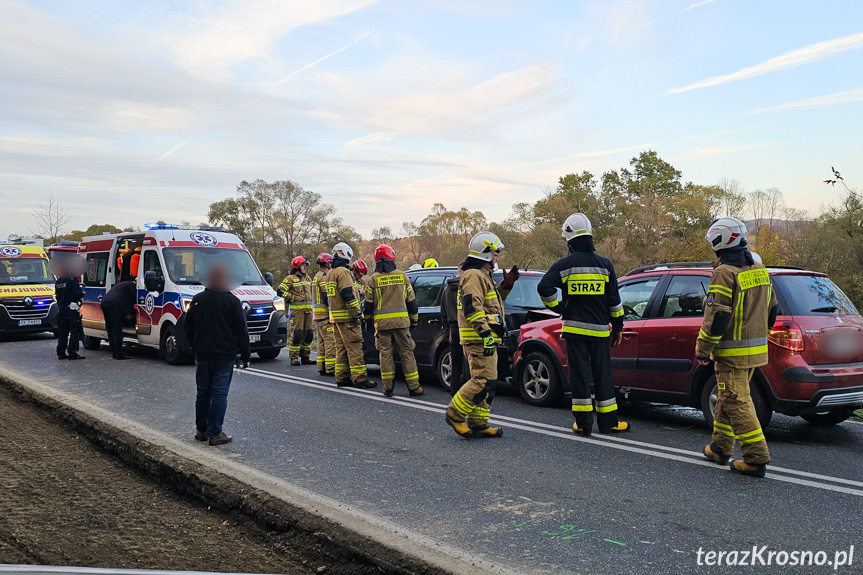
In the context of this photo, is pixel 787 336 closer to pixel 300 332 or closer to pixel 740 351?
pixel 740 351

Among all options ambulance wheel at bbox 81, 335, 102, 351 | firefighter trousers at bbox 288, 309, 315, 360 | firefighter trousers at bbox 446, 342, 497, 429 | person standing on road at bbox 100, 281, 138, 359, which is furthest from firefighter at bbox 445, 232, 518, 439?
ambulance wheel at bbox 81, 335, 102, 351

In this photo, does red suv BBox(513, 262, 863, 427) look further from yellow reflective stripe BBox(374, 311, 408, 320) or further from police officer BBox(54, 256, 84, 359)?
police officer BBox(54, 256, 84, 359)

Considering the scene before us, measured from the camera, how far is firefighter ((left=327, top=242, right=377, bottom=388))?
1023 centimetres

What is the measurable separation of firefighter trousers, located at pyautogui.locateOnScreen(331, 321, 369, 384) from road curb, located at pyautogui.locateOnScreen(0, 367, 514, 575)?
3587 millimetres

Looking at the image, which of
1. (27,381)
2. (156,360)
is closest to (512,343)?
(27,381)

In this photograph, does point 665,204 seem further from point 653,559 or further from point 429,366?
point 653,559

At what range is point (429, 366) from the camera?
10.2 m

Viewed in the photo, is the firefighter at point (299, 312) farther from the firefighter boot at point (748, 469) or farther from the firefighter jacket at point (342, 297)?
the firefighter boot at point (748, 469)

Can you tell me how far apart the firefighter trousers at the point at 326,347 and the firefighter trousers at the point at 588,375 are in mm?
5210

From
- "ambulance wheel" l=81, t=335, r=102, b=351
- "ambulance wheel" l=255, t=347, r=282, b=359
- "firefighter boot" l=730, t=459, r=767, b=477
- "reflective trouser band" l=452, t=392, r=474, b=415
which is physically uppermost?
"reflective trouser band" l=452, t=392, r=474, b=415

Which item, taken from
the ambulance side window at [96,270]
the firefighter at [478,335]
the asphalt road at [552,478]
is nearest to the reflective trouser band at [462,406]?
the firefighter at [478,335]

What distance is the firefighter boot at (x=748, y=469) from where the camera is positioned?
556cm

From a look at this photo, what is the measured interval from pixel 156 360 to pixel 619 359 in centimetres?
951

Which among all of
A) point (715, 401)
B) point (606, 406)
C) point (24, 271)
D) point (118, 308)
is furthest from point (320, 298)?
point (24, 271)
